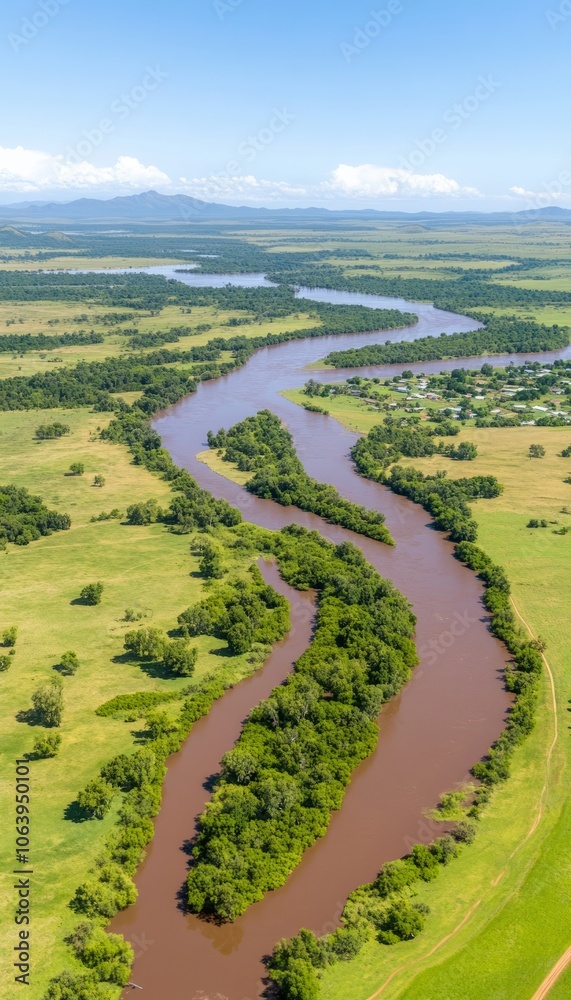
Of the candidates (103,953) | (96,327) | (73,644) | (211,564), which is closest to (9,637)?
(73,644)

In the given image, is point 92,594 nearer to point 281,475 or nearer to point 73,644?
point 73,644

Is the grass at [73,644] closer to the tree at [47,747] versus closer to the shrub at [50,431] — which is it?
the tree at [47,747]

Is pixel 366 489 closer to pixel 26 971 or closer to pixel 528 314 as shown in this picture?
pixel 26 971

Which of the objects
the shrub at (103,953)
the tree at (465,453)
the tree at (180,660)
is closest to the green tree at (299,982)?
the shrub at (103,953)

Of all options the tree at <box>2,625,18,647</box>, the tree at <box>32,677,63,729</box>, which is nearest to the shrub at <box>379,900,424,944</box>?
the tree at <box>32,677,63,729</box>

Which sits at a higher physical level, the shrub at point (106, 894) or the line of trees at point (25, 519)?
the line of trees at point (25, 519)

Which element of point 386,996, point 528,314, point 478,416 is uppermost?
point 528,314

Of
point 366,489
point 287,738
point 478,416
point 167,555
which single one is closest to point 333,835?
point 287,738
